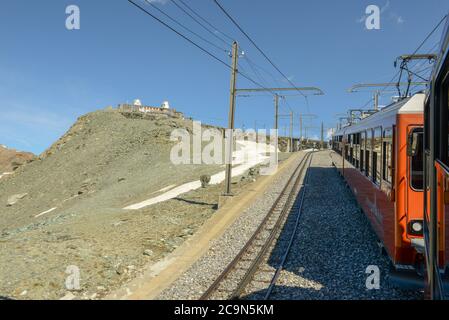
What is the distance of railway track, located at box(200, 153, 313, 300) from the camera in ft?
25.1

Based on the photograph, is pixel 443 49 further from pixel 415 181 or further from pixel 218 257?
pixel 218 257

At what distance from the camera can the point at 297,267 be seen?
880 centimetres

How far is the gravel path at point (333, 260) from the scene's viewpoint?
733 cm

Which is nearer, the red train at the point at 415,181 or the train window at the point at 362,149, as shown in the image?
the red train at the point at 415,181

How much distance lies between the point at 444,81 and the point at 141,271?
837 cm

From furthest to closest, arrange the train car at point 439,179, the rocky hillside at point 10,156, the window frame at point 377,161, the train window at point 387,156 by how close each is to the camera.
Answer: the rocky hillside at point 10,156, the window frame at point 377,161, the train window at point 387,156, the train car at point 439,179

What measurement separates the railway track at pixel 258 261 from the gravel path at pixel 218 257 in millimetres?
257

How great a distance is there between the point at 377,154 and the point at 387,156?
1.20 m

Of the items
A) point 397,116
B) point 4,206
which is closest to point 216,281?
point 397,116

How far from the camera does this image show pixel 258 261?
9.21 m

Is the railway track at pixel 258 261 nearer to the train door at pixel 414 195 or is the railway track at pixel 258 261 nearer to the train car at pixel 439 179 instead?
the train door at pixel 414 195

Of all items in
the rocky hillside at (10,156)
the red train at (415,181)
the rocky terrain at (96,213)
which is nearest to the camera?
the red train at (415,181)

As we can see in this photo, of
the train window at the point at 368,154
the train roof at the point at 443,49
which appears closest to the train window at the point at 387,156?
the train window at the point at 368,154
